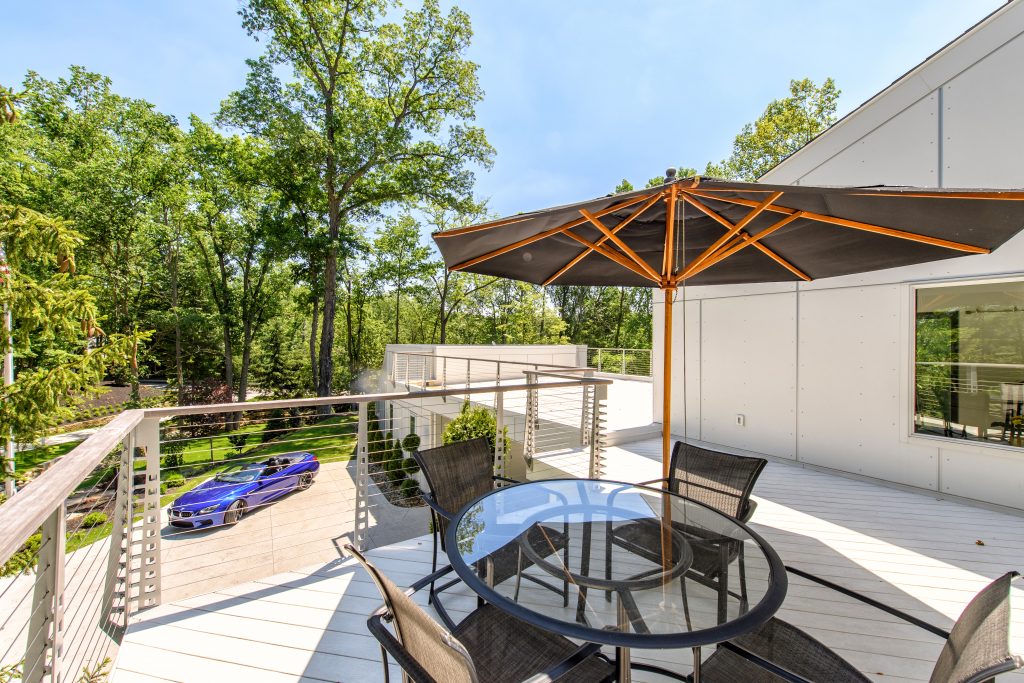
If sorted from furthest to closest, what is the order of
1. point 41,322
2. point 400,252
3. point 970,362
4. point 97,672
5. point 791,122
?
point 400,252
point 791,122
point 41,322
point 970,362
point 97,672

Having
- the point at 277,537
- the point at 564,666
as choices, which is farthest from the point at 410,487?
the point at 277,537

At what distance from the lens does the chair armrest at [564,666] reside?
1178 mm

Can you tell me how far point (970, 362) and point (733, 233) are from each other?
134 inches

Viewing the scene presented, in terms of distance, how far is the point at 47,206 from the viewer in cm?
1291

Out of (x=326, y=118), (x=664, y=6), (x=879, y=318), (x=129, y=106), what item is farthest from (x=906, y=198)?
(x=129, y=106)

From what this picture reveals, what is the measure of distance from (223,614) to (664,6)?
33.5 ft

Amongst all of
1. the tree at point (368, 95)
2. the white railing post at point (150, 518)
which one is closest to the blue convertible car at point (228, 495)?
the tree at point (368, 95)

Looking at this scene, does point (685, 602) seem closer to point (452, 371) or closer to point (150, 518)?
point (150, 518)

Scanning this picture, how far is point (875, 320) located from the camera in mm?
4422

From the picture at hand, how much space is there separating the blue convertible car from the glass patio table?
266 inches

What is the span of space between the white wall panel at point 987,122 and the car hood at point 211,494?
465 inches

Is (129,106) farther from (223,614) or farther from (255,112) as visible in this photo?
(223,614)

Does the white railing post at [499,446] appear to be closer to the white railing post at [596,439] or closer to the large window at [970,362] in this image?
the white railing post at [596,439]

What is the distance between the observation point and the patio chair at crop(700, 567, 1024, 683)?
2.96ft
